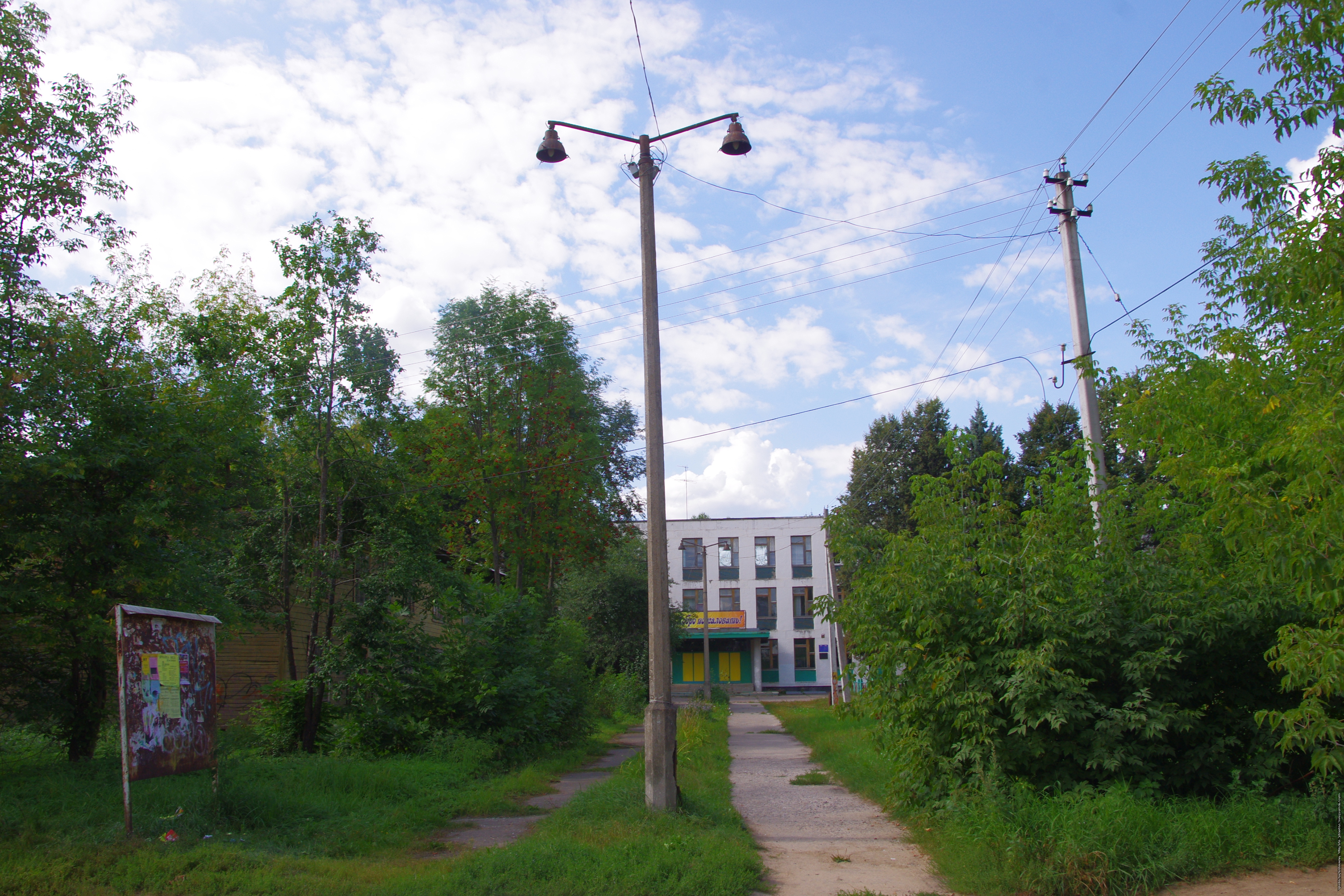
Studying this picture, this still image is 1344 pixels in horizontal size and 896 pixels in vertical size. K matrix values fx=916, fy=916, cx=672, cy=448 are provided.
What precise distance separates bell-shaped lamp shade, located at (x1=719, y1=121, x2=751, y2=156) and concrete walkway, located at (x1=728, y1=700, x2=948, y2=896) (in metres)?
7.54

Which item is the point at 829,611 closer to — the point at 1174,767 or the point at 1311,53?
the point at 1174,767

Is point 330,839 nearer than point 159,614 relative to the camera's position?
No

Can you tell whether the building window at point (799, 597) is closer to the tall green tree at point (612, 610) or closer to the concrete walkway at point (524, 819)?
the tall green tree at point (612, 610)

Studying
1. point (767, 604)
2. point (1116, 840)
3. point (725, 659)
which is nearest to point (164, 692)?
point (1116, 840)

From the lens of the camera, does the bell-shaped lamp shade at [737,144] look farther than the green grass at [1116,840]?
Yes

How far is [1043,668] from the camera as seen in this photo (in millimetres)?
8250

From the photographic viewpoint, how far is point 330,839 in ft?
28.5

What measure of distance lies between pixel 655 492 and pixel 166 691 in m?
5.25

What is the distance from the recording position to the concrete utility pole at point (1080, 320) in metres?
11.5

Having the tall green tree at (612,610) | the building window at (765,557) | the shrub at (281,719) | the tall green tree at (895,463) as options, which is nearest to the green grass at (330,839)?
the shrub at (281,719)

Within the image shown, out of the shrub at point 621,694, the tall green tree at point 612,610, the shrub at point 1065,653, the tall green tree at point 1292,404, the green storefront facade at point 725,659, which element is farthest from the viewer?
the green storefront facade at point 725,659

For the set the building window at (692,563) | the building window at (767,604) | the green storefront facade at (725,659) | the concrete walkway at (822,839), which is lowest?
the green storefront facade at (725,659)

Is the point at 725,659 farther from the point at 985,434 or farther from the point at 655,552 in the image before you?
the point at 655,552

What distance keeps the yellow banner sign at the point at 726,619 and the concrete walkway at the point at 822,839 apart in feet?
127
